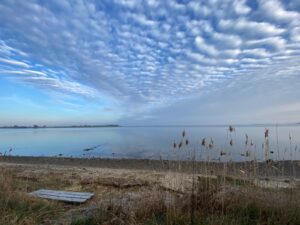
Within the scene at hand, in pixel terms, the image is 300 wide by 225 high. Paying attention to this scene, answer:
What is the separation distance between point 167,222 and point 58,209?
8.97 feet

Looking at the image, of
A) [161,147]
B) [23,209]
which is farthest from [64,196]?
[161,147]

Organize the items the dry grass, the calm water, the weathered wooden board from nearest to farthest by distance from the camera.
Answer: the dry grass < the weathered wooden board < the calm water

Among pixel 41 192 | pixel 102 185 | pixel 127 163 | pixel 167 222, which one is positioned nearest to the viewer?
pixel 167 222

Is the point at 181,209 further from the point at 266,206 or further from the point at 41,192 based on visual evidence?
the point at 41,192

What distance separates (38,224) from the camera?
4.66 m

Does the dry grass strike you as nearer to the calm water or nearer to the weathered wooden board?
the weathered wooden board

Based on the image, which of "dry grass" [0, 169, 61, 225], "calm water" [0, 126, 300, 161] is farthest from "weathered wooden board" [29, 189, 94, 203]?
"calm water" [0, 126, 300, 161]

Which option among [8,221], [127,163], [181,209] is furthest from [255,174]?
[127,163]

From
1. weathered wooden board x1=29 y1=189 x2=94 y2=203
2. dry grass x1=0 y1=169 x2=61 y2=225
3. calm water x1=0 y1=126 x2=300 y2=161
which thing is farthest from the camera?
calm water x1=0 y1=126 x2=300 y2=161

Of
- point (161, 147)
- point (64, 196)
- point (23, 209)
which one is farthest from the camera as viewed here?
point (161, 147)

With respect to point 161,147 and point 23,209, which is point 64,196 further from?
point 161,147

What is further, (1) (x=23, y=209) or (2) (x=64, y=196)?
(2) (x=64, y=196)

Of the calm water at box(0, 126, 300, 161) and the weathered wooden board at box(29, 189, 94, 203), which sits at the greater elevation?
the calm water at box(0, 126, 300, 161)

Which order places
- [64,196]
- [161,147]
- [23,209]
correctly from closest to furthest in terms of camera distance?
1. [23,209]
2. [64,196]
3. [161,147]
